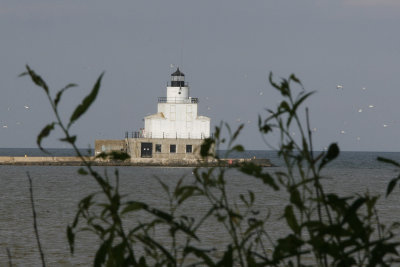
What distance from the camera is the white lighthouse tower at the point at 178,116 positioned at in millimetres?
81000

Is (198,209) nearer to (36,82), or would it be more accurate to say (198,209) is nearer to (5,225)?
(5,225)

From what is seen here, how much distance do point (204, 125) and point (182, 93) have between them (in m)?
3.87

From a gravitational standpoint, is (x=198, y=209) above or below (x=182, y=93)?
below

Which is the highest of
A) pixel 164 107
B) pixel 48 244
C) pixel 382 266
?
pixel 164 107

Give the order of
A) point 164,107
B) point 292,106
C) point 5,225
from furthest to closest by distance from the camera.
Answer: point 164,107
point 5,225
point 292,106

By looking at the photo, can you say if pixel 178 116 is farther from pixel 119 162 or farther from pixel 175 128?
pixel 119 162

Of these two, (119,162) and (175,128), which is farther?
(119,162)

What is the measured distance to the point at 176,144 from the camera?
8200 centimetres

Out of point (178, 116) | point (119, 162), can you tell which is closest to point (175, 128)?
point (178, 116)

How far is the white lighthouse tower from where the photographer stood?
81.0 meters

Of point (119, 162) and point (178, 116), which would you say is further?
point (119, 162)

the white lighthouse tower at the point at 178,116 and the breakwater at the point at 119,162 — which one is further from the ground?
the white lighthouse tower at the point at 178,116

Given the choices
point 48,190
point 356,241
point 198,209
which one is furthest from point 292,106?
point 48,190

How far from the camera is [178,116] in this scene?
8131cm
